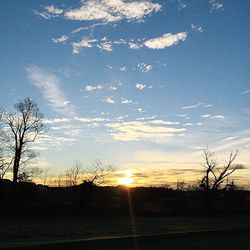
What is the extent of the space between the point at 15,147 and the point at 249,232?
30679 millimetres

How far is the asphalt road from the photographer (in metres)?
14.3

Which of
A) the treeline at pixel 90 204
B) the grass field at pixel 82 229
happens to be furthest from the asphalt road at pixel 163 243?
the treeline at pixel 90 204

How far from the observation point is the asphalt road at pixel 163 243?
14.3 metres

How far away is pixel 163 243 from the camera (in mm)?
15875

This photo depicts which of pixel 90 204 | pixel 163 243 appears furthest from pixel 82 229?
pixel 90 204

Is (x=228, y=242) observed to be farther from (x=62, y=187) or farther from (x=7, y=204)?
(x=62, y=187)

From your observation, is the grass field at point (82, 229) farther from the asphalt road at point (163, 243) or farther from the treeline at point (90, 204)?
the treeline at point (90, 204)

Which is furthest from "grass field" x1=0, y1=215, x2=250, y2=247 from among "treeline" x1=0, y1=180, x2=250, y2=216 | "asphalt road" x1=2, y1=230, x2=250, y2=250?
"treeline" x1=0, y1=180, x2=250, y2=216

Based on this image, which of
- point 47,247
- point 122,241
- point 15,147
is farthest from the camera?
point 15,147

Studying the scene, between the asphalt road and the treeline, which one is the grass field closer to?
the asphalt road

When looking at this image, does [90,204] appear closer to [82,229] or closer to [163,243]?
[82,229]

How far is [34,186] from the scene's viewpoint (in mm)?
51219

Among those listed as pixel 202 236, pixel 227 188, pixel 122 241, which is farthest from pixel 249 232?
pixel 227 188

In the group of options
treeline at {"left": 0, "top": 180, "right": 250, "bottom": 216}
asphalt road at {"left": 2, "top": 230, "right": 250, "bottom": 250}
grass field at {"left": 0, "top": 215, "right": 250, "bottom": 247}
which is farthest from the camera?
treeline at {"left": 0, "top": 180, "right": 250, "bottom": 216}
